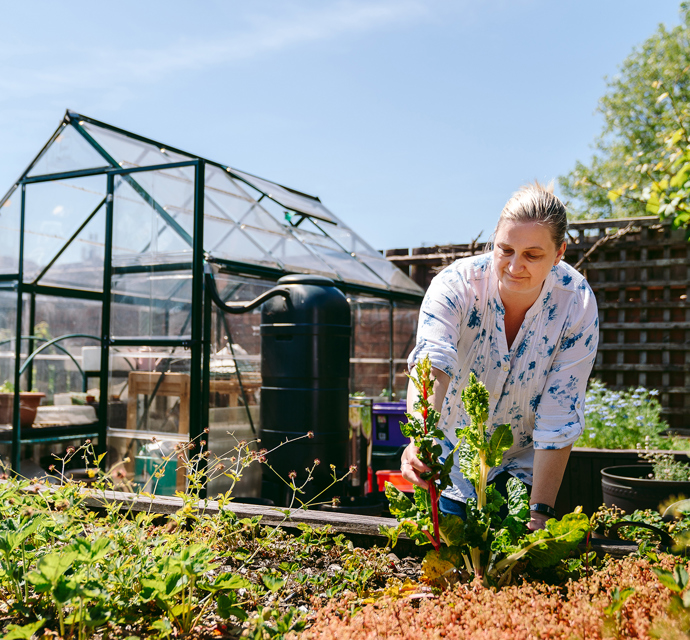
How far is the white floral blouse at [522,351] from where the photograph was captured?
161 cm

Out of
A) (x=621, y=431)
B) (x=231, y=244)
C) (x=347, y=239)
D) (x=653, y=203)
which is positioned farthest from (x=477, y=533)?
(x=347, y=239)

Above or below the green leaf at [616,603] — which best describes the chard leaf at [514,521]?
above

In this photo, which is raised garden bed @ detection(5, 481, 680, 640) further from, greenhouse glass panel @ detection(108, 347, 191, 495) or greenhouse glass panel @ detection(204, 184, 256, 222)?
greenhouse glass panel @ detection(204, 184, 256, 222)

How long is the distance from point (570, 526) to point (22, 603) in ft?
3.50

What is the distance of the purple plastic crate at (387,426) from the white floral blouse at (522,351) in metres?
3.14

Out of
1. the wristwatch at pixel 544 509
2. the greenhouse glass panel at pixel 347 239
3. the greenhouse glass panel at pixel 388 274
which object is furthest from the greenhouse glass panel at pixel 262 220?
the wristwatch at pixel 544 509

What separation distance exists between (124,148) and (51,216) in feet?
2.99

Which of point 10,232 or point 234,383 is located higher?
point 10,232

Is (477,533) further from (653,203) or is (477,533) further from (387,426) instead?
(387,426)

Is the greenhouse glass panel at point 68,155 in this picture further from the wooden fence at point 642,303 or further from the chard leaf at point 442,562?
the wooden fence at point 642,303

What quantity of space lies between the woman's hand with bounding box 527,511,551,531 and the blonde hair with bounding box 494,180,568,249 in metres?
0.66

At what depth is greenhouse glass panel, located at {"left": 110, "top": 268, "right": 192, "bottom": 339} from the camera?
4.46 meters

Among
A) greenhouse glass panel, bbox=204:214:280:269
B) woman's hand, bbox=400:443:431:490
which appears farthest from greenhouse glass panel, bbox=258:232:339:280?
woman's hand, bbox=400:443:431:490

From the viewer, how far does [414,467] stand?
1.21m
